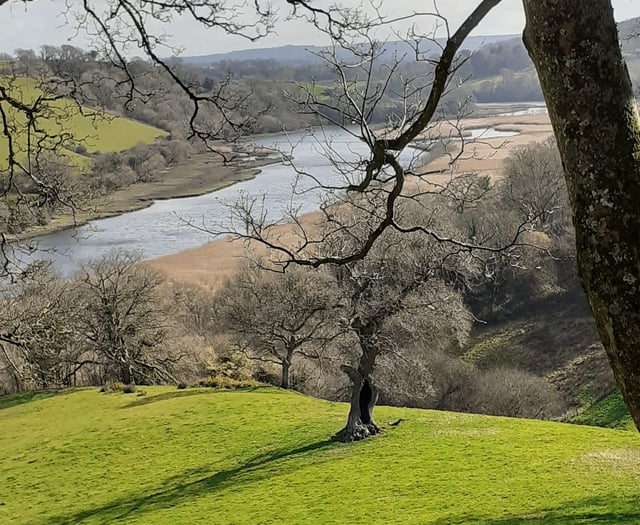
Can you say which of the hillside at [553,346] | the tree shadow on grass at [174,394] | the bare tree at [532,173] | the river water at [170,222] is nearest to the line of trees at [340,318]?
the bare tree at [532,173]

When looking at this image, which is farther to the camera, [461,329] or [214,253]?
[214,253]

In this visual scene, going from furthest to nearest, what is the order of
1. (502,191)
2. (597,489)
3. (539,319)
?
1. (502,191)
2. (539,319)
3. (597,489)

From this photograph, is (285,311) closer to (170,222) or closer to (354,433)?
(354,433)

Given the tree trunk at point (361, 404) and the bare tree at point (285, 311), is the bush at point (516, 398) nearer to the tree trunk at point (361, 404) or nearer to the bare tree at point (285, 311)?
the bare tree at point (285, 311)

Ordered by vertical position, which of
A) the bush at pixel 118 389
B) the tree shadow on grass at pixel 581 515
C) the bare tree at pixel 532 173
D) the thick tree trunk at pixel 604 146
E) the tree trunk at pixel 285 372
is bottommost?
the tree trunk at pixel 285 372

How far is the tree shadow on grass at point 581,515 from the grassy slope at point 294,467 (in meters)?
0.03

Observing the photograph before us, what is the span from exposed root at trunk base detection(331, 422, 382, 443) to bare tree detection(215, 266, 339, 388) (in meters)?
1.72

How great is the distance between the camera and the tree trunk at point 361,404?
1299cm

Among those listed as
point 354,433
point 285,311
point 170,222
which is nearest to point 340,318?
point 285,311

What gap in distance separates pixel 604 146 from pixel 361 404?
40.1ft

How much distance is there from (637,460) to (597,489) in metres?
1.68

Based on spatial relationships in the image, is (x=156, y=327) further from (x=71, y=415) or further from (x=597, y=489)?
(x=597, y=489)

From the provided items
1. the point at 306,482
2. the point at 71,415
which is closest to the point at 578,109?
the point at 306,482

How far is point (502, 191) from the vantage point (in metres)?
34.3
